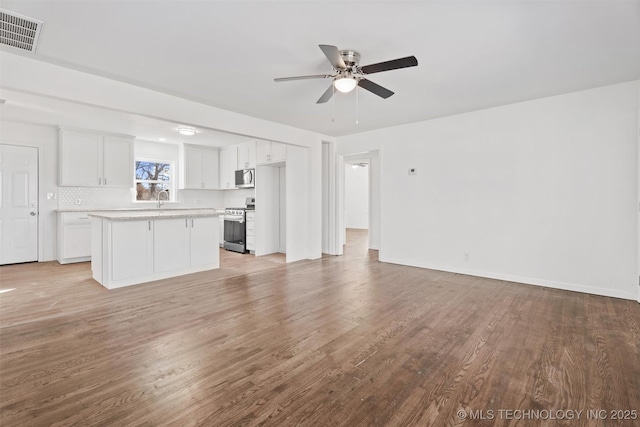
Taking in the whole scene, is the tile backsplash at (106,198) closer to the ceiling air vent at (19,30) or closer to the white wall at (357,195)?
the ceiling air vent at (19,30)

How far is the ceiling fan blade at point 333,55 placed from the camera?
2227 mm

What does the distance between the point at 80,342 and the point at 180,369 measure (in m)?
1.06

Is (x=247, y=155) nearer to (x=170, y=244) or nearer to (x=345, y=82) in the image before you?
(x=170, y=244)

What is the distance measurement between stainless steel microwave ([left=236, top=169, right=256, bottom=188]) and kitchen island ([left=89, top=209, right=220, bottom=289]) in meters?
1.82

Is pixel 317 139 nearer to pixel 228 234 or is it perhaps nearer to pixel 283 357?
pixel 228 234

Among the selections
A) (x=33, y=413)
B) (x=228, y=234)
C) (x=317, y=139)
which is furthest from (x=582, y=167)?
(x=228, y=234)

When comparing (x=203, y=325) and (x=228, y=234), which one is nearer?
(x=203, y=325)

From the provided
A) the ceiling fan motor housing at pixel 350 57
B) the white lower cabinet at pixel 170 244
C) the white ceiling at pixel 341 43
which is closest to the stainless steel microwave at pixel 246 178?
the white lower cabinet at pixel 170 244

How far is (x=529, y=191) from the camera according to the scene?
409cm

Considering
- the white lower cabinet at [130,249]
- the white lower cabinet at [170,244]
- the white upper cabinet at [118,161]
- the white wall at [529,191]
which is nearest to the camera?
the white wall at [529,191]

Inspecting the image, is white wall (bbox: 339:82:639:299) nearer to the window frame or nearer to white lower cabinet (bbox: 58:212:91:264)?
the window frame

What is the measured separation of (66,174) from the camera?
564cm

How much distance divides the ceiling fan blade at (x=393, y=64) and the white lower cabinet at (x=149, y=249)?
3.44 m

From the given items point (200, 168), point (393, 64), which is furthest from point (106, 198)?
point (393, 64)
